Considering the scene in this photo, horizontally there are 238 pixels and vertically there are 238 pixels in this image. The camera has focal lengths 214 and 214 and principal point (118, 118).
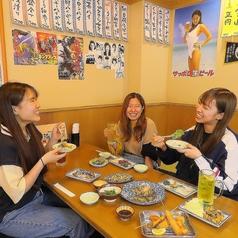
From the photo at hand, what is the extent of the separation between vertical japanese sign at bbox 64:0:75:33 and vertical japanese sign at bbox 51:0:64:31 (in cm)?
4

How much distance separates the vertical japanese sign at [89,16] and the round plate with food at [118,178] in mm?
1704

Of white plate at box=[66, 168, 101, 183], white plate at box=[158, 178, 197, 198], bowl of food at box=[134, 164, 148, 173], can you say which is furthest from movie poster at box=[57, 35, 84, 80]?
white plate at box=[158, 178, 197, 198]

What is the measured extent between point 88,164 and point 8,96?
2.47ft

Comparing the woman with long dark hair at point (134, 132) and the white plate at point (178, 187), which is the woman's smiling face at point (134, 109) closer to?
the woman with long dark hair at point (134, 132)

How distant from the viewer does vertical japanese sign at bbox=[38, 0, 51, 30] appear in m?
2.09

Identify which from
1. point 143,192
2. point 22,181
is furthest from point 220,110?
point 22,181

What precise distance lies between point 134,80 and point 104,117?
2.18 feet

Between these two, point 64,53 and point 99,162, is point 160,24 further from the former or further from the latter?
point 99,162

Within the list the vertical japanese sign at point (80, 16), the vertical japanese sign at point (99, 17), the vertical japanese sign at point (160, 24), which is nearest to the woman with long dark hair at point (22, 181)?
the vertical japanese sign at point (80, 16)

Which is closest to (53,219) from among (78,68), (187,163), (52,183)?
(52,183)

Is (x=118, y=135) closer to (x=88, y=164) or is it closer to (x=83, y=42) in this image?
(x=88, y=164)

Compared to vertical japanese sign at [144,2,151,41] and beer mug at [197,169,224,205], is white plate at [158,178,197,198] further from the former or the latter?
vertical japanese sign at [144,2,151,41]

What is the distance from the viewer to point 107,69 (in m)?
2.68

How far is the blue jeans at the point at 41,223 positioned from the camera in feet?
3.99
